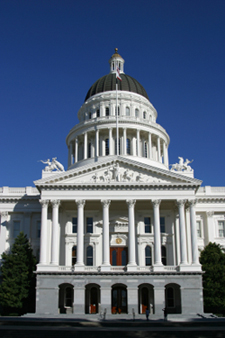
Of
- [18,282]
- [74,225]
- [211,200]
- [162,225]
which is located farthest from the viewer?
[211,200]

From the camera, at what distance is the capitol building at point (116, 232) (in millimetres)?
43844

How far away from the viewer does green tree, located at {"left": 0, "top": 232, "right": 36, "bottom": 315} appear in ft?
143

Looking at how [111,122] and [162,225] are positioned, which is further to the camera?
[111,122]

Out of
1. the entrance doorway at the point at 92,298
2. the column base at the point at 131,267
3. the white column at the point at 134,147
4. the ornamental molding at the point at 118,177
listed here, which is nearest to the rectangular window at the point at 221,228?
the ornamental molding at the point at 118,177

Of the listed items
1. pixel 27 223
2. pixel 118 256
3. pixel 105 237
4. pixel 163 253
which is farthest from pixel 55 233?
pixel 163 253

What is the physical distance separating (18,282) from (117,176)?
15.4 metres

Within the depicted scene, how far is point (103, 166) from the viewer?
4784 centimetres

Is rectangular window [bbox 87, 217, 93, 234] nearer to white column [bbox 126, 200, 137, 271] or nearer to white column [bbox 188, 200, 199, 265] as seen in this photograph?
white column [bbox 126, 200, 137, 271]

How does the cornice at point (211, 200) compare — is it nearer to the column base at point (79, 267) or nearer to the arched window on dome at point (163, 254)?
the arched window on dome at point (163, 254)

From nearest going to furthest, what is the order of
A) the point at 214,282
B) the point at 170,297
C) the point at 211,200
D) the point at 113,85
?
1. the point at 214,282
2. the point at 170,297
3. the point at 211,200
4. the point at 113,85

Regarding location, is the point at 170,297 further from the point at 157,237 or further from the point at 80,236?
the point at 80,236

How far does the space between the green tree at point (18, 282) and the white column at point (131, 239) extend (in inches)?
409

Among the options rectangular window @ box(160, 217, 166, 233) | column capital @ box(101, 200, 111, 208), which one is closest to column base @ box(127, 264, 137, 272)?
column capital @ box(101, 200, 111, 208)

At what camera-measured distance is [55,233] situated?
45875 millimetres
